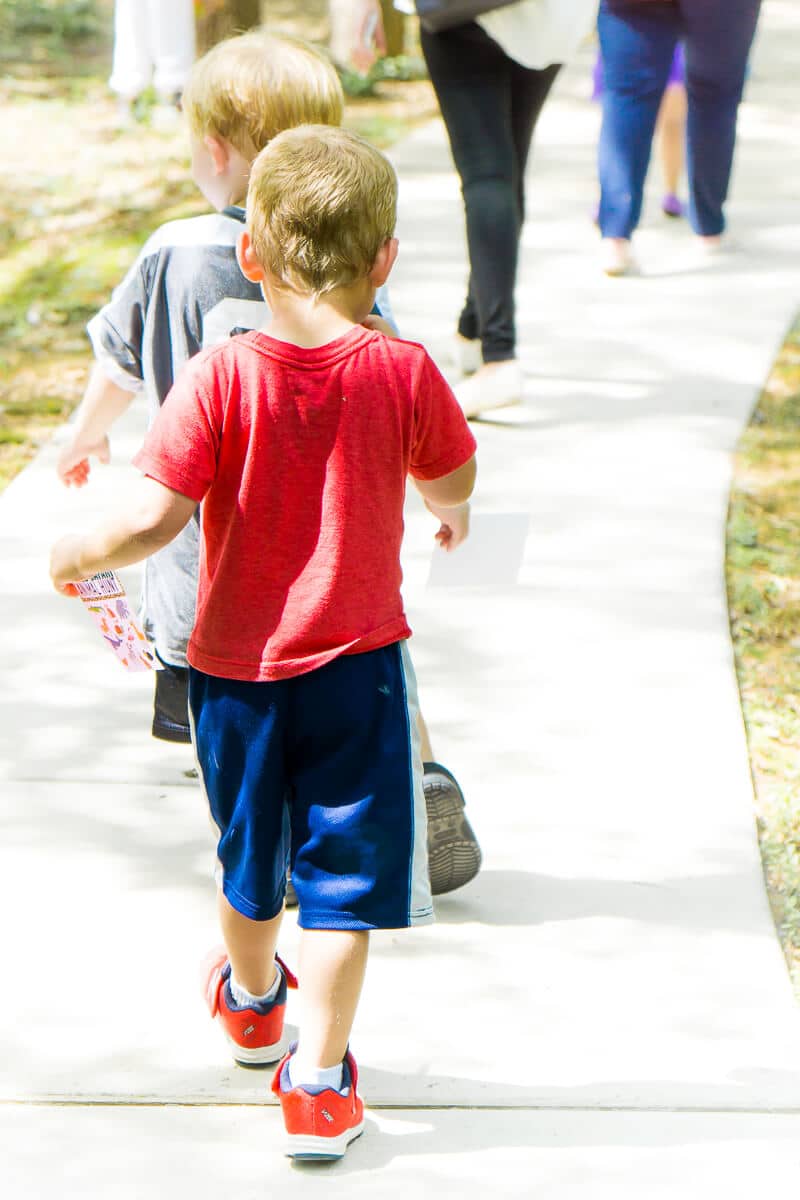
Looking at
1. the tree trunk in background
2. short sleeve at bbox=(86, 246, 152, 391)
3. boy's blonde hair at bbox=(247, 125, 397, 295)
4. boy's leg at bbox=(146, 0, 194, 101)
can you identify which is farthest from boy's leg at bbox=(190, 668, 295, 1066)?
the tree trunk in background

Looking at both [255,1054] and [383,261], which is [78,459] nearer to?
[383,261]

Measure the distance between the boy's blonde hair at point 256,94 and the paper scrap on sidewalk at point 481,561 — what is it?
758 mm

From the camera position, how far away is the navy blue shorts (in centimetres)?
237

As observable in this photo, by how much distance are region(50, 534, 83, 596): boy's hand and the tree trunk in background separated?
24.6 ft

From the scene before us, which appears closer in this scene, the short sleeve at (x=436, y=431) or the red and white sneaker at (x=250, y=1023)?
the short sleeve at (x=436, y=431)

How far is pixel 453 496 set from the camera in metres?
2.50

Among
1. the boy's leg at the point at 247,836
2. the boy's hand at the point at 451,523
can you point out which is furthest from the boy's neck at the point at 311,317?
the boy's leg at the point at 247,836

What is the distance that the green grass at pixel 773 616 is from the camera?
10.8ft

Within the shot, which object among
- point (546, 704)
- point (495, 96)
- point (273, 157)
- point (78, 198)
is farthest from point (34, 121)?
point (273, 157)

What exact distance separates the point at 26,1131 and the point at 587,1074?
0.87 metres

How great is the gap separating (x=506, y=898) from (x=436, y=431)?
109 centimetres

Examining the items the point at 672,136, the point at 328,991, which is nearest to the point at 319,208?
the point at 328,991

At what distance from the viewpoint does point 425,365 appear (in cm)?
234

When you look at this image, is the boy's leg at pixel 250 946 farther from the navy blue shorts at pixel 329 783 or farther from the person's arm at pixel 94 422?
the person's arm at pixel 94 422
